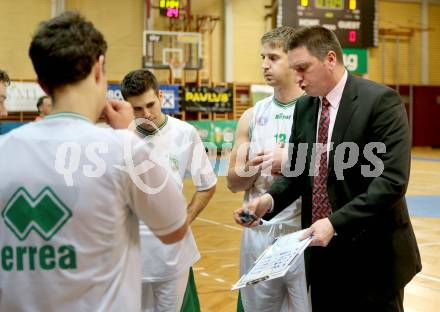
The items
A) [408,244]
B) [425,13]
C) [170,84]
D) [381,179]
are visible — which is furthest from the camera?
[425,13]

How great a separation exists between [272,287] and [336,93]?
1.55 m

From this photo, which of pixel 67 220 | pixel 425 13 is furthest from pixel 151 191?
pixel 425 13

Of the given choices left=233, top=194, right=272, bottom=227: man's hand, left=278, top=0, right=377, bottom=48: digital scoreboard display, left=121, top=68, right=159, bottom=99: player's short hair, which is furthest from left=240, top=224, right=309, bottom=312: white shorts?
left=278, top=0, right=377, bottom=48: digital scoreboard display

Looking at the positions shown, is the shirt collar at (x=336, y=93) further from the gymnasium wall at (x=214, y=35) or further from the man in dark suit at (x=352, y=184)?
the gymnasium wall at (x=214, y=35)

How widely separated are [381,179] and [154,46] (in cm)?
1954

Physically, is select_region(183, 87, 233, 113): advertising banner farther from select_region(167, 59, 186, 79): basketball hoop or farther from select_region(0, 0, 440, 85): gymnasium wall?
select_region(0, 0, 440, 85): gymnasium wall

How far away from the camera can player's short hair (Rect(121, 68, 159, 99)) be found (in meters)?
4.17

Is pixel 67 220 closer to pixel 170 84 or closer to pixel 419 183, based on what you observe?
pixel 419 183

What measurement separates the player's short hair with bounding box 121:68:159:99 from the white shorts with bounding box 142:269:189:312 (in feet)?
4.10

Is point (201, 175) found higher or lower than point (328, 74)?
lower

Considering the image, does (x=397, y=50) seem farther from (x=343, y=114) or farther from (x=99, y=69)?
(x=99, y=69)

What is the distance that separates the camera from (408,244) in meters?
3.03

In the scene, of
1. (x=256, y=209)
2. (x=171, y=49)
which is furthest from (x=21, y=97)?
(x=256, y=209)

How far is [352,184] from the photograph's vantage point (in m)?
2.98
